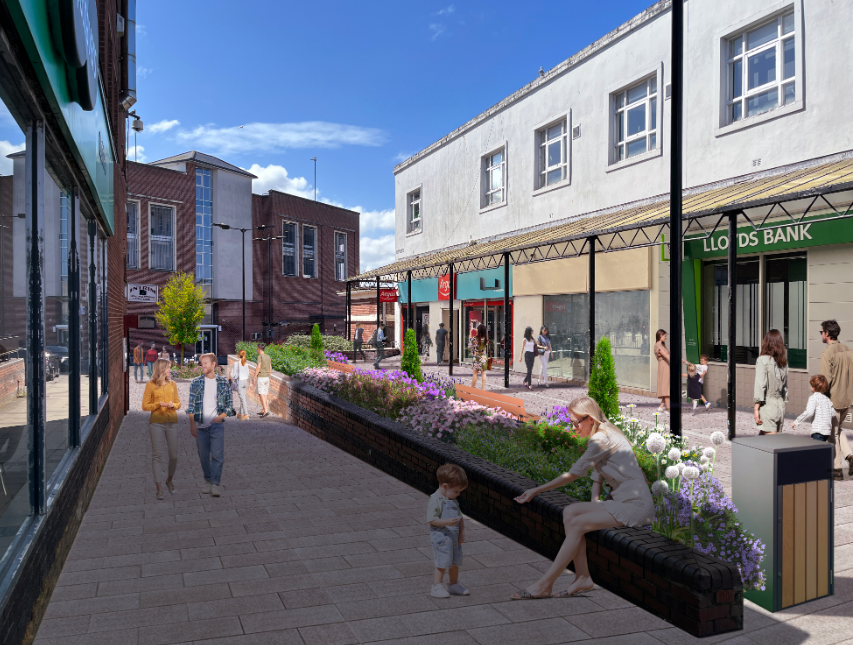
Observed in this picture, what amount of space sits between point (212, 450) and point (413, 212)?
1156 inches

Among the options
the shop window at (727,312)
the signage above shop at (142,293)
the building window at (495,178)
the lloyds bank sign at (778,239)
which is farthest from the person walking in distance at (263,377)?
the signage above shop at (142,293)

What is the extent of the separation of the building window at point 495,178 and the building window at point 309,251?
3369cm

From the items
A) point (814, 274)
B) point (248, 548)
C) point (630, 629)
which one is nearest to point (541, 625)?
point (630, 629)

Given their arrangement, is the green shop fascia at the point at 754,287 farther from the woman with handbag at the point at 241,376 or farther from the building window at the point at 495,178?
the building window at the point at 495,178

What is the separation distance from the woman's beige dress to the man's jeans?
9677mm

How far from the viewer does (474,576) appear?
5645 mm

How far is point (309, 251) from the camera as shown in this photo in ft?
201

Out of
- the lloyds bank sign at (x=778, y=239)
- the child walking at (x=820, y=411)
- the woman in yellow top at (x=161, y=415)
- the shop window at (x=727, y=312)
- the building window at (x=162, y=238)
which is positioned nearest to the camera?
the child walking at (x=820, y=411)

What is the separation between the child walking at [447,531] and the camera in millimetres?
5176

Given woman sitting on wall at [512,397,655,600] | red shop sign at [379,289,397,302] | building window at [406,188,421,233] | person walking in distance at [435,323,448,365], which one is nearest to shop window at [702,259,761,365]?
woman sitting on wall at [512,397,655,600]

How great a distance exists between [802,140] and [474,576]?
13.7m

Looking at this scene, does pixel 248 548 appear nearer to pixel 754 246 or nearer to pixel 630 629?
pixel 630 629

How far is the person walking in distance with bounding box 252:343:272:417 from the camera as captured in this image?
1716 cm

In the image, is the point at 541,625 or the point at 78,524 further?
the point at 78,524
